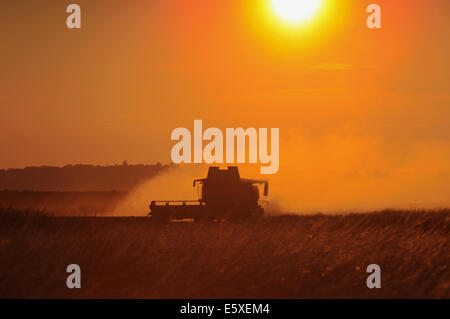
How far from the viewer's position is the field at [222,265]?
15.3 meters

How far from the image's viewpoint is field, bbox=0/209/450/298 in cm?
1530

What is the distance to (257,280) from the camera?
53.1ft

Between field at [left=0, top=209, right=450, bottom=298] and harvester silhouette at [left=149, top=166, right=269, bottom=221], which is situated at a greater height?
harvester silhouette at [left=149, top=166, right=269, bottom=221]

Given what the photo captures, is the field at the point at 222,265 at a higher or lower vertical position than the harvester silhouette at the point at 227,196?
lower

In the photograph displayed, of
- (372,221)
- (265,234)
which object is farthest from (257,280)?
(372,221)

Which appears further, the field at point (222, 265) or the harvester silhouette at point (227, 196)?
the harvester silhouette at point (227, 196)

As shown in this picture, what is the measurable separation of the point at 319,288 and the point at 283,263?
7.20 ft

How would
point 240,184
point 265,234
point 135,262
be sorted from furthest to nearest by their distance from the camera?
point 240,184, point 265,234, point 135,262

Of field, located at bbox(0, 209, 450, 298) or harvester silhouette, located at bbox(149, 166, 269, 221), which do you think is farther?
harvester silhouette, located at bbox(149, 166, 269, 221)

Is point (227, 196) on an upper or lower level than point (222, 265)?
upper

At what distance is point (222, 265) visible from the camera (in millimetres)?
17328

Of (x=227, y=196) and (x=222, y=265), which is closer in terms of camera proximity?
(x=222, y=265)
